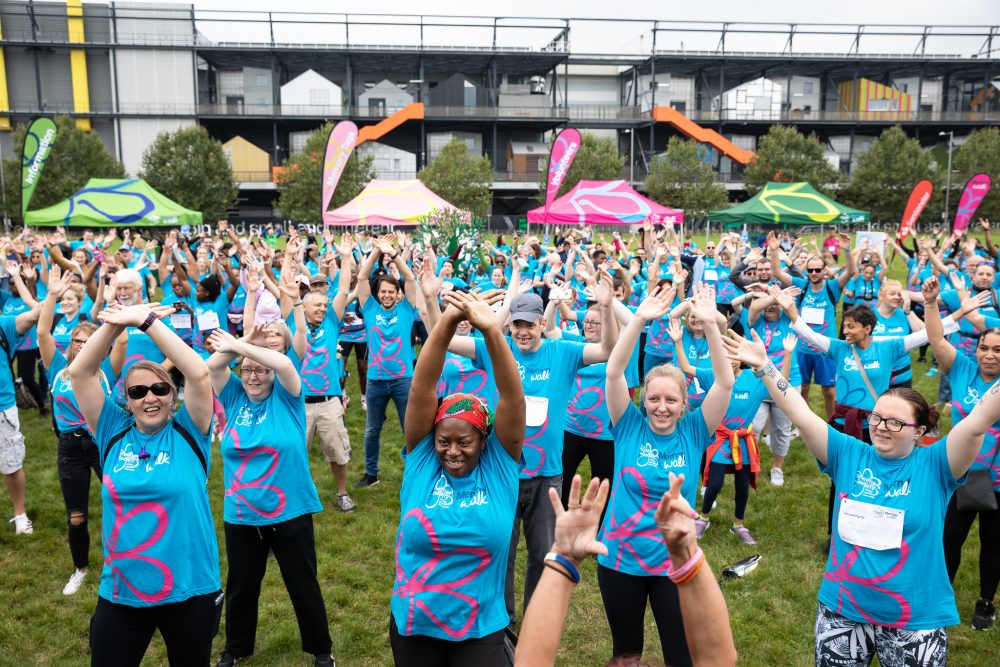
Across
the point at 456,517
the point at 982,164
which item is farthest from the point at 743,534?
the point at 982,164

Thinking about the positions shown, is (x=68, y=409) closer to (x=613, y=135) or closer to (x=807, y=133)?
(x=613, y=135)

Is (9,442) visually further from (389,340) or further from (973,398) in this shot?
(973,398)

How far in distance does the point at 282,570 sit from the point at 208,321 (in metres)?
5.56

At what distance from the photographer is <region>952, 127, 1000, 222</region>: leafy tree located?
138 feet

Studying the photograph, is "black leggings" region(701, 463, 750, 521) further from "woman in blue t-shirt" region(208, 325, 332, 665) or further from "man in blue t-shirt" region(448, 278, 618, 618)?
"woman in blue t-shirt" region(208, 325, 332, 665)

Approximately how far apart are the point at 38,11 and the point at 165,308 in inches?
2437

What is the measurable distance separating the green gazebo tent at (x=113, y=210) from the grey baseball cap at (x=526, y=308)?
1960 cm

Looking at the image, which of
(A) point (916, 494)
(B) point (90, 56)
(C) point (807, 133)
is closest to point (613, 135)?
(C) point (807, 133)

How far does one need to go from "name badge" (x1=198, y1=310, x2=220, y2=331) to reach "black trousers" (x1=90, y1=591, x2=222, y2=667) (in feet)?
19.7

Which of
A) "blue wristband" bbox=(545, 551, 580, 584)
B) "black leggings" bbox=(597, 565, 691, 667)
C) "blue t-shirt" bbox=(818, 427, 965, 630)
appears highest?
"blue wristband" bbox=(545, 551, 580, 584)

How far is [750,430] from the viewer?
20.0 feet

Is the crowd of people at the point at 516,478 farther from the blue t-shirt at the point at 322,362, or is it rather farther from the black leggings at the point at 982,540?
the blue t-shirt at the point at 322,362

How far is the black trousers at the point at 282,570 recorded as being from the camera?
14.1 ft

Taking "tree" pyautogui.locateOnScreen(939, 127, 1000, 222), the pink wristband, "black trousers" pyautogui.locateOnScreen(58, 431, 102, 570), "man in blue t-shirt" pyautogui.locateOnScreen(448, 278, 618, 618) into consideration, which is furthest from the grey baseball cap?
"tree" pyautogui.locateOnScreen(939, 127, 1000, 222)
